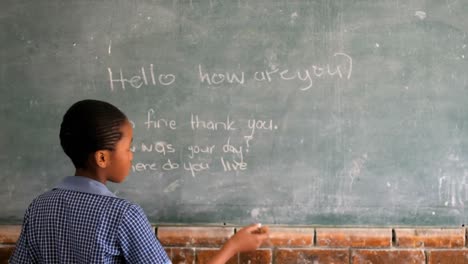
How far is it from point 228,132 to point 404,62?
2.39ft

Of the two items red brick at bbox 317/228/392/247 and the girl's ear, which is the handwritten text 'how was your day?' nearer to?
red brick at bbox 317/228/392/247

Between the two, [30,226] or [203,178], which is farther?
[203,178]

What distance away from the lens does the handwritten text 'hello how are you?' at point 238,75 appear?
2.07m

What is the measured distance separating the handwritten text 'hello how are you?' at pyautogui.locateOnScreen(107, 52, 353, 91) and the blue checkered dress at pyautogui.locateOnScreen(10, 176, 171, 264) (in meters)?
0.87

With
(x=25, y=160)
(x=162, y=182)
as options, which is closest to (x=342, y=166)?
(x=162, y=182)

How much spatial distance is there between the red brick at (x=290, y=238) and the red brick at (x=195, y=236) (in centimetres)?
16

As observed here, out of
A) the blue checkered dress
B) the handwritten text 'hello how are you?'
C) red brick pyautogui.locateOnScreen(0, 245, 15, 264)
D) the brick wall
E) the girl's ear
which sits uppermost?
the handwritten text 'hello how are you?'

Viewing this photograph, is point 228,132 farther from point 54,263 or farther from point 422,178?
point 54,263

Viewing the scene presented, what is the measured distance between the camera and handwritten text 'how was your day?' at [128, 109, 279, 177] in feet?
6.85

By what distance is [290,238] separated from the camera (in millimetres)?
2074

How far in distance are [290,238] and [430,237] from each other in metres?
0.54

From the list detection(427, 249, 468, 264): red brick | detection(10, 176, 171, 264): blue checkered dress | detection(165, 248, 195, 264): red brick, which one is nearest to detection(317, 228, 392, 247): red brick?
detection(427, 249, 468, 264): red brick

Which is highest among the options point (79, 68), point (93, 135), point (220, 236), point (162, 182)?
point (79, 68)

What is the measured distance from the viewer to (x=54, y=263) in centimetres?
126
